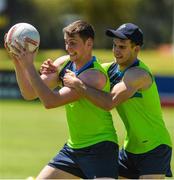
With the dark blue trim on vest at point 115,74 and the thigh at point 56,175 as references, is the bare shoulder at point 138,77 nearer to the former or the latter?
the dark blue trim on vest at point 115,74

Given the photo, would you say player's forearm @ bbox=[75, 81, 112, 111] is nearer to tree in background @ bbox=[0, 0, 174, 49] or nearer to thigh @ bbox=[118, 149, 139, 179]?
thigh @ bbox=[118, 149, 139, 179]

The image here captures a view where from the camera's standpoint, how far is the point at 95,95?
7.39 metres

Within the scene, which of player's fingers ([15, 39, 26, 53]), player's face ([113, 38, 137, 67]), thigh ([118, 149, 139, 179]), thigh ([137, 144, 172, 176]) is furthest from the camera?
thigh ([118, 149, 139, 179])

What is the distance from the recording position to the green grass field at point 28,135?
13654 mm

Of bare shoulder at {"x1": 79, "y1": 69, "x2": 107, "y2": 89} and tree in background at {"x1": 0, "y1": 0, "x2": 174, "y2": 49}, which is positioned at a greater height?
bare shoulder at {"x1": 79, "y1": 69, "x2": 107, "y2": 89}

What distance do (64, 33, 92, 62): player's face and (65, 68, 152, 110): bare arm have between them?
8.9 inches

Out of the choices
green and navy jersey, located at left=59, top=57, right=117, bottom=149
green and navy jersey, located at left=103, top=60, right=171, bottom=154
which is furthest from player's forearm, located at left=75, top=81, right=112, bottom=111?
green and navy jersey, located at left=103, top=60, right=171, bottom=154

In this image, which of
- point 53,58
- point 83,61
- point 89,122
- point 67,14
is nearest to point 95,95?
point 89,122

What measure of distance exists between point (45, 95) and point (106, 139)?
2.46ft

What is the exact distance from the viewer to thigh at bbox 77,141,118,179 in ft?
24.7

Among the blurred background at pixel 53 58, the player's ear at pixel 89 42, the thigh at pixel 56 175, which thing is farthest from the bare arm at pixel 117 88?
the blurred background at pixel 53 58

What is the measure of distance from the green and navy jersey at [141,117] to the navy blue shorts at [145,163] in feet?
0.19

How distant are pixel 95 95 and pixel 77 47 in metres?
0.51

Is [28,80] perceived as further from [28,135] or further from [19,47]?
[28,135]
